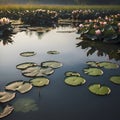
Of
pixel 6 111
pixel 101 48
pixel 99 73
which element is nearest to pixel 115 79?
pixel 99 73

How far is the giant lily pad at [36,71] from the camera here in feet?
13.9

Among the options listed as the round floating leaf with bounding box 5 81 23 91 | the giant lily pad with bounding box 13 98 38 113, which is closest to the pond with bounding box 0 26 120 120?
the giant lily pad with bounding box 13 98 38 113

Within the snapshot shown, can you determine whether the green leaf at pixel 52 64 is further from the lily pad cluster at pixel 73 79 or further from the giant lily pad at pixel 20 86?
the giant lily pad at pixel 20 86

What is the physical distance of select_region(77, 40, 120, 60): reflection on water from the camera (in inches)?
240

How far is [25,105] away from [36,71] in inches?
52.7

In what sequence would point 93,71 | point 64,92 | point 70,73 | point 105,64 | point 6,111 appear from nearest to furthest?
point 6,111, point 64,92, point 70,73, point 93,71, point 105,64

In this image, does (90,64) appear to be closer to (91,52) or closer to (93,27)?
(91,52)

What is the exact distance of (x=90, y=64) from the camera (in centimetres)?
497

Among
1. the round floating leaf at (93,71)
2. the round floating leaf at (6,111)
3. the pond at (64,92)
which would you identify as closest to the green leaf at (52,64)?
the pond at (64,92)

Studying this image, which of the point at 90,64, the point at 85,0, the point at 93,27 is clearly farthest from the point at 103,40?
the point at 85,0

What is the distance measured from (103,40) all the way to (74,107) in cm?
469

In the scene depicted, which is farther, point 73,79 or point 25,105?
point 73,79

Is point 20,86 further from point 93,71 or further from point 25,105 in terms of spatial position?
point 93,71

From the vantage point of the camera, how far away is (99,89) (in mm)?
3672
